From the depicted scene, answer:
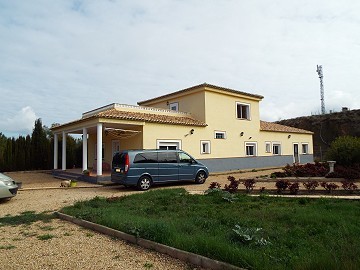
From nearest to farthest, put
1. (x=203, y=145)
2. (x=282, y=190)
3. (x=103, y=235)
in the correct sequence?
1. (x=103, y=235)
2. (x=282, y=190)
3. (x=203, y=145)

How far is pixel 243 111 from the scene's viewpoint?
25844 mm

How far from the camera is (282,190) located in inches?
404

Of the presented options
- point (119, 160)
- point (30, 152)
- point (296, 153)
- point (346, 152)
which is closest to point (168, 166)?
point (119, 160)

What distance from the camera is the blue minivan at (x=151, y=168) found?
43.3 feet

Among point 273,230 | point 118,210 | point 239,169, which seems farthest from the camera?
point 239,169

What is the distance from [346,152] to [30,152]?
80.6 feet

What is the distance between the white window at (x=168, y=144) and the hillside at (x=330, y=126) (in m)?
26.0

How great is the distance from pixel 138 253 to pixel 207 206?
350 centimetres

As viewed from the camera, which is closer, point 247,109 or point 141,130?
point 141,130

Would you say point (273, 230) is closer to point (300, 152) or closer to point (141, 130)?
point (141, 130)

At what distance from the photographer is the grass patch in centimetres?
749

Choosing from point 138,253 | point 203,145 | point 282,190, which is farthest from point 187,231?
point 203,145

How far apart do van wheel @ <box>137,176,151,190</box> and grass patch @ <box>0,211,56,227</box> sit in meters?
5.26

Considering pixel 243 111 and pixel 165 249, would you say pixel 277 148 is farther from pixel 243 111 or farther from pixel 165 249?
pixel 165 249
